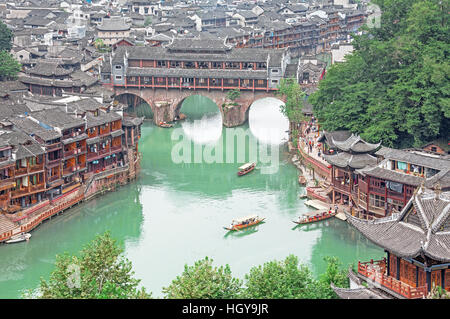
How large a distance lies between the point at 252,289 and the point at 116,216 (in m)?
21.2

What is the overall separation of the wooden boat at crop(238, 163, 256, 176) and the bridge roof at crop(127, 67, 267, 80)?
1521cm

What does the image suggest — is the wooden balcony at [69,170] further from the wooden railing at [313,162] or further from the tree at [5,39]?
the tree at [5,39]

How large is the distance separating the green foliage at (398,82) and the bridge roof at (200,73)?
1382cm

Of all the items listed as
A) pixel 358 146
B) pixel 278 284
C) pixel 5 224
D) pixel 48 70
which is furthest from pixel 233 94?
pixel 278 284

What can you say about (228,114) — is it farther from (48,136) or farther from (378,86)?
(48,136)

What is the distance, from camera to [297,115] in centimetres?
5712

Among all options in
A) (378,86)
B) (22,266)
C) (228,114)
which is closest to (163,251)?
(22,266)

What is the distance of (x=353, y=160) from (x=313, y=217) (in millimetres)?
3644

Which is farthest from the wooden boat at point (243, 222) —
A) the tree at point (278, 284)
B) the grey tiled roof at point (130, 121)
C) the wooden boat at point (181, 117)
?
the wooden boat at point (181, 117)

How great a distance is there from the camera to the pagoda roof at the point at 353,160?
40500 millimetres

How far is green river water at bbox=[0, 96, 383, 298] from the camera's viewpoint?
1405 inches

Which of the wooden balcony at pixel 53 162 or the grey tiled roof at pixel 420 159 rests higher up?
the grey tiled roof at pixel 420 159

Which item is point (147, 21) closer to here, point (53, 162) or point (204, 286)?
point (53, 162)

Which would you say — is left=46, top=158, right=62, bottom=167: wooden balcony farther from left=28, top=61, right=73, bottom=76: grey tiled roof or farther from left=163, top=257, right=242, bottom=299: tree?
left=28, top=61, right=73, bottom=76: grey tiled roof
